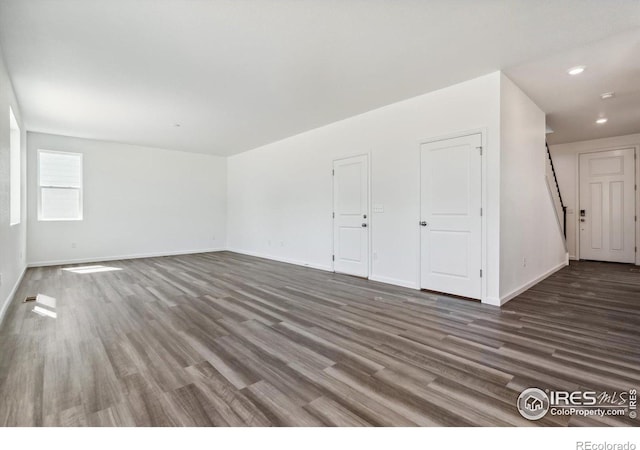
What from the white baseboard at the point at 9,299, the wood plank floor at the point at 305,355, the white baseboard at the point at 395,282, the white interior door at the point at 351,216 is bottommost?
the wood plank floor at the point at 305,355

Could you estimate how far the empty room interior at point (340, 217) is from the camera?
195cm

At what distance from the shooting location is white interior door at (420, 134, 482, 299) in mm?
3809

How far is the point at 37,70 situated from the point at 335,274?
487 centimetres

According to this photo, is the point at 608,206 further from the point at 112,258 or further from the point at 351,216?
the point at 112,258

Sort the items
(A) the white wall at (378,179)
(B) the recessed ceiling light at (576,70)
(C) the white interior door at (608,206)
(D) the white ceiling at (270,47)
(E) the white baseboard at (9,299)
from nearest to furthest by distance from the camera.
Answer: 1. (D) the white ceiling at (270,47)
2. (E) the white baseboard at (9,299)
3. (B) the recessed ceiling light at (576,70)
4. (A) the white wall at (378,179)
5. (C) the white interior door at (608,206)

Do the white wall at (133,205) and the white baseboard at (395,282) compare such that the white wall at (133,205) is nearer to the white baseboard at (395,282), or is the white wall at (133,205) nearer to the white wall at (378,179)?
the white wall at (378,179)

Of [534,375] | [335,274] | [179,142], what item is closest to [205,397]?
[534,375]

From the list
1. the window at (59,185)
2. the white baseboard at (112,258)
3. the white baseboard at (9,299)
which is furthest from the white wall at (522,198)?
the window at (59,185)

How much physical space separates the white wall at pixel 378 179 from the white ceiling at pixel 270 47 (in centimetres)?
32

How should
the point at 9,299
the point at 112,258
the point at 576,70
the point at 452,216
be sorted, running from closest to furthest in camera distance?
the point at 576,70, the point at 9,299, the point at 452,216, the point at 112,258

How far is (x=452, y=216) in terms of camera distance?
4.02m

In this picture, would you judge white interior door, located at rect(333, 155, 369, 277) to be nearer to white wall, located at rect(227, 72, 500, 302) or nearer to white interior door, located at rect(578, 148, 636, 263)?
white wall, located at rect(227, 72, 500, 302)

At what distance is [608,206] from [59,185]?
11987mm

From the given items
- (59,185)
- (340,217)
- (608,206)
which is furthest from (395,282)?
(59,185)
